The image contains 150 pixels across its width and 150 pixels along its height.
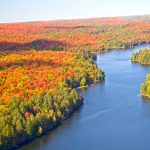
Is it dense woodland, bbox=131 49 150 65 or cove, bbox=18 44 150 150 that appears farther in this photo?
dense woodland, bbox=131 49 150 65

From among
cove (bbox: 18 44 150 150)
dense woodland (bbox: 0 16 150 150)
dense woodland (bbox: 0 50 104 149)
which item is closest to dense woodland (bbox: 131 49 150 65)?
dense woodland (bbox: 0 16 150 150)

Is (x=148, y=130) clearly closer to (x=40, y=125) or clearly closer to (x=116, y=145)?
(x=116, y=145)

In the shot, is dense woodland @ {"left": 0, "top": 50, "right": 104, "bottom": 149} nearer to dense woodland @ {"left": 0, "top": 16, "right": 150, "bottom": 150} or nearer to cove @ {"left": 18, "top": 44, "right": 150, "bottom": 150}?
dense woodland @ {"left": 0, "top": 16, "right": 150, "bottom": 150}

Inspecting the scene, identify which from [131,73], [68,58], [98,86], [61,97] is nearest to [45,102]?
[61,97]

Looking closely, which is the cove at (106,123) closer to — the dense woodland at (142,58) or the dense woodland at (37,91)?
the dense woodland at (37,91)

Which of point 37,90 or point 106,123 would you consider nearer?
point 106,123

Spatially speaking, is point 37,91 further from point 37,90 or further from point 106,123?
point 106,123

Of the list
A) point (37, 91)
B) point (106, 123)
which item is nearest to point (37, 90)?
point (37, 91)

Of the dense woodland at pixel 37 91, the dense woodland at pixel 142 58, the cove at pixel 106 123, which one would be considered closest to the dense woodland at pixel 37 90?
the dense woodland at pixel 37 91
